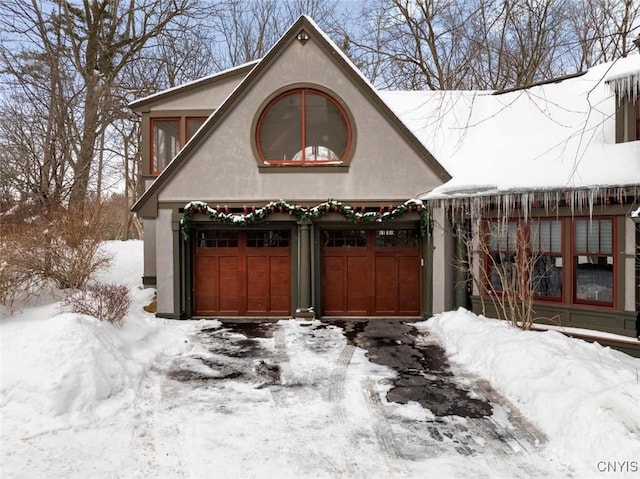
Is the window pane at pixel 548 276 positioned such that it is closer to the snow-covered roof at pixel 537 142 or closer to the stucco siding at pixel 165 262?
the snow-covered roof at pixel 537 142

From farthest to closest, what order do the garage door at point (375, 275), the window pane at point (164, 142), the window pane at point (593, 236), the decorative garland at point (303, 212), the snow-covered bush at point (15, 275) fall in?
the window pane at point (164, 142)
the garage door at point (375, 275)
the decorative garland at point (303, 212)
the snow-covered bush at point (15, 275)
the window pane at point (593, 236)

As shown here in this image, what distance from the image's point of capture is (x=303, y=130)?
9828 mm

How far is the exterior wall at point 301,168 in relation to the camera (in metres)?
9.73

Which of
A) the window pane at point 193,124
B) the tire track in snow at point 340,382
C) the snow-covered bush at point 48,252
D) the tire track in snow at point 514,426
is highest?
the window pane at point 193,124

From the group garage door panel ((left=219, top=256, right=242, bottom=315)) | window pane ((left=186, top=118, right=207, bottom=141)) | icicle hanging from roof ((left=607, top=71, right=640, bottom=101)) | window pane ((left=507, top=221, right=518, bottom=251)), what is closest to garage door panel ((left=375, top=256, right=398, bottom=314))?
window pane ((left=507, top=221, right=518, bottom=251))

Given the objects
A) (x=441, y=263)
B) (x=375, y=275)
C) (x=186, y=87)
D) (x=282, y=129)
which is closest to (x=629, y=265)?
(x=441, y=263)

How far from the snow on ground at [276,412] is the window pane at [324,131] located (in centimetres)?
512

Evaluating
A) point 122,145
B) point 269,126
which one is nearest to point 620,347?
point 269,126

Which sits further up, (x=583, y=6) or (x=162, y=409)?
(x=583, y=6)

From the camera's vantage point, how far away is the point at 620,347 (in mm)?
7426

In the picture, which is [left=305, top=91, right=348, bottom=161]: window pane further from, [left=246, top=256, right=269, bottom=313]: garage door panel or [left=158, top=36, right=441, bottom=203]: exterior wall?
[left=246, top=256, right=269, bottom=313]: garage door panel

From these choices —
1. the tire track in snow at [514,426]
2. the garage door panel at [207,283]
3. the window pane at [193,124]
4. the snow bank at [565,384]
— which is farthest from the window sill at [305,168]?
the tire track in snow at [514,426]

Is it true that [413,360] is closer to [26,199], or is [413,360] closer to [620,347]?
[620,347]

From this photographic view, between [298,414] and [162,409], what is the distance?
1.72m
